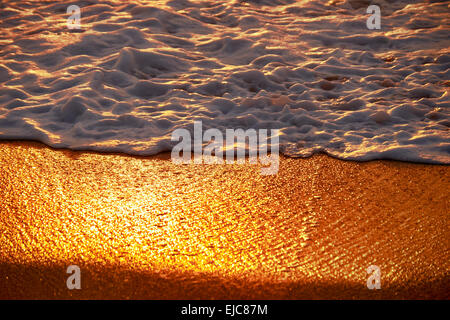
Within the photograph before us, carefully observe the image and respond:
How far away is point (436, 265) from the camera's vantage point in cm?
202

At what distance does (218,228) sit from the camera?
226cm

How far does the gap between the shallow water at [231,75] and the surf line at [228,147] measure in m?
0.07

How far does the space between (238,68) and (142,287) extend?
2.45 metres

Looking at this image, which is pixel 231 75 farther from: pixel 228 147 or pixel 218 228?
pixel 218 228

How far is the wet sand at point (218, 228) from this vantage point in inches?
76.0

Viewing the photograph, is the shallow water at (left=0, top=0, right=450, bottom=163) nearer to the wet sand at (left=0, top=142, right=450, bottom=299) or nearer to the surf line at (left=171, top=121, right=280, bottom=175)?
the surf line at (left=171, top=121, right=280, bottom=175)

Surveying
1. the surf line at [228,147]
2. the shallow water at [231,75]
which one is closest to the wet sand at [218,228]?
the surf line at [228,147]

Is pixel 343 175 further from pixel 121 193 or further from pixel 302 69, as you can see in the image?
pixel 302 69

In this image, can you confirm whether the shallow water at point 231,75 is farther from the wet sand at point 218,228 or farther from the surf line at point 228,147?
the wet sand at point 218,228

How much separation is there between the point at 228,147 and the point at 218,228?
85cm

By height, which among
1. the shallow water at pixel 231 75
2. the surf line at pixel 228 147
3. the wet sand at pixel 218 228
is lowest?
the wet sand at pixel 218 228

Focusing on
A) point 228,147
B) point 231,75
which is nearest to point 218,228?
point 228,147

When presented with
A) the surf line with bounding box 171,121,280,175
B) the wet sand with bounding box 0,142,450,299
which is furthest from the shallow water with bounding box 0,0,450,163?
the wet sand with bounding box 0,142,450,299

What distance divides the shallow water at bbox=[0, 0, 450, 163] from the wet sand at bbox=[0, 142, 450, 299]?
264 millimetres
